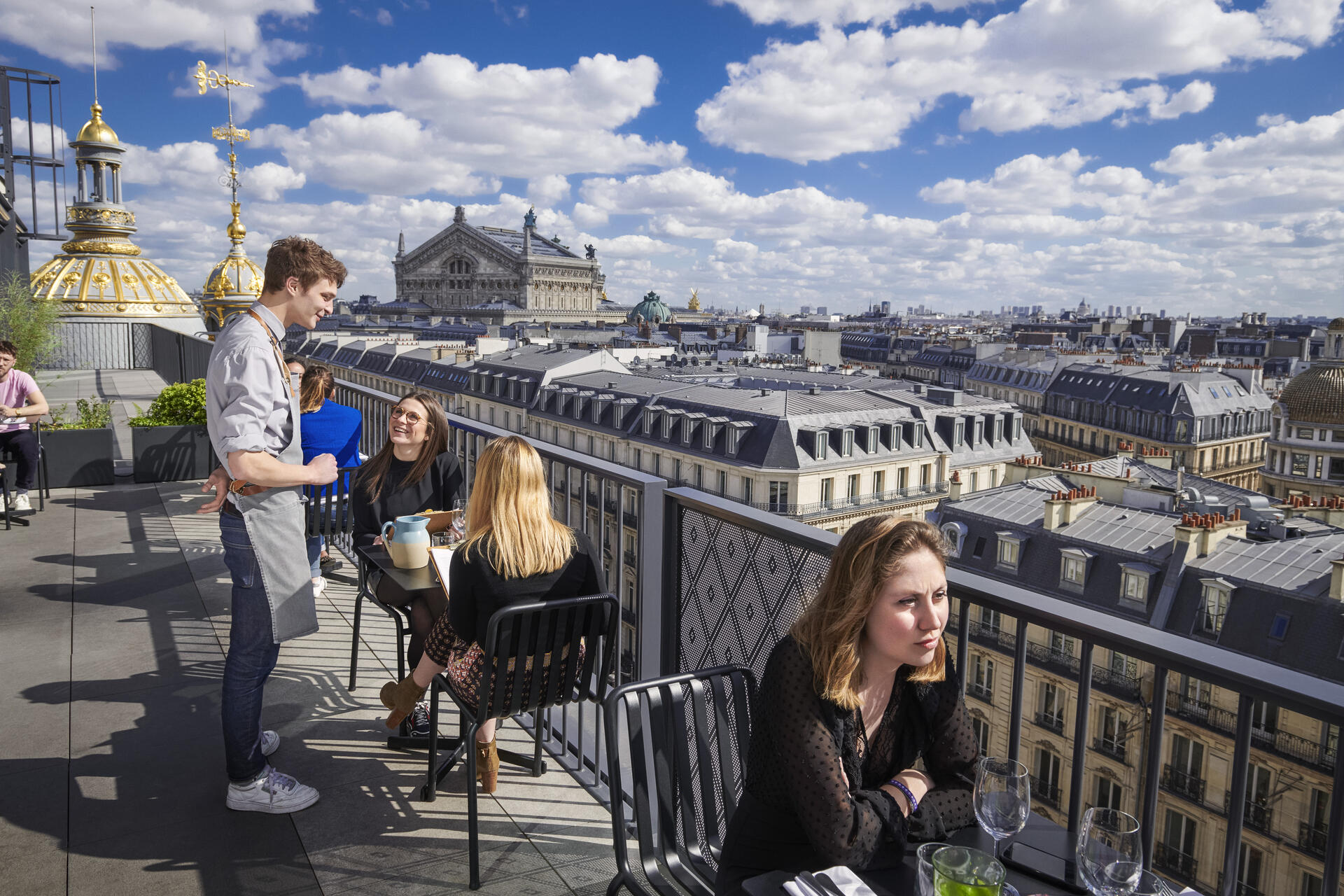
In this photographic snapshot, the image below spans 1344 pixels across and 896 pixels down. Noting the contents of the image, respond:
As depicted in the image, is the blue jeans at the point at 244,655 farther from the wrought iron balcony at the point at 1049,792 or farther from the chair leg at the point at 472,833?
the wrought iron balcony at the point at 1049,792

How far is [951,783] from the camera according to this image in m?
2.08

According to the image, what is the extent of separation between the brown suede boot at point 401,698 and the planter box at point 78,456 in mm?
6843

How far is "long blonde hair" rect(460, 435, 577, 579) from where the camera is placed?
2945mm

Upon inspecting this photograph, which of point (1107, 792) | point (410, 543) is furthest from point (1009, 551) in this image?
point (410, 543)

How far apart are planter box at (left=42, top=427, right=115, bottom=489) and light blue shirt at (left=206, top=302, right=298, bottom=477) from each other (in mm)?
6948

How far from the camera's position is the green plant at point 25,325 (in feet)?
41.6

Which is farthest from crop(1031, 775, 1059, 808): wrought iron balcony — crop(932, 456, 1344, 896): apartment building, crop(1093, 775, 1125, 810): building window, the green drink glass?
the green drink glass

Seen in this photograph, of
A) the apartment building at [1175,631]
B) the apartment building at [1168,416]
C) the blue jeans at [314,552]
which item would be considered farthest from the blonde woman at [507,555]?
the apartment building at [1168,416]

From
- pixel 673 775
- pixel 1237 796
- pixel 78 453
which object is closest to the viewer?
pixel 1237 796

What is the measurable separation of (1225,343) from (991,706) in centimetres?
9579

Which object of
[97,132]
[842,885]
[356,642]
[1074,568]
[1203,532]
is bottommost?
[1074,568]

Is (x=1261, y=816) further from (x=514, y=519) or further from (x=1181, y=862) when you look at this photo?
(x=514, y=519)

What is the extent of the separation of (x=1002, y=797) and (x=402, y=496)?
319cm

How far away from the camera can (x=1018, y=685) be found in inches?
83.6
